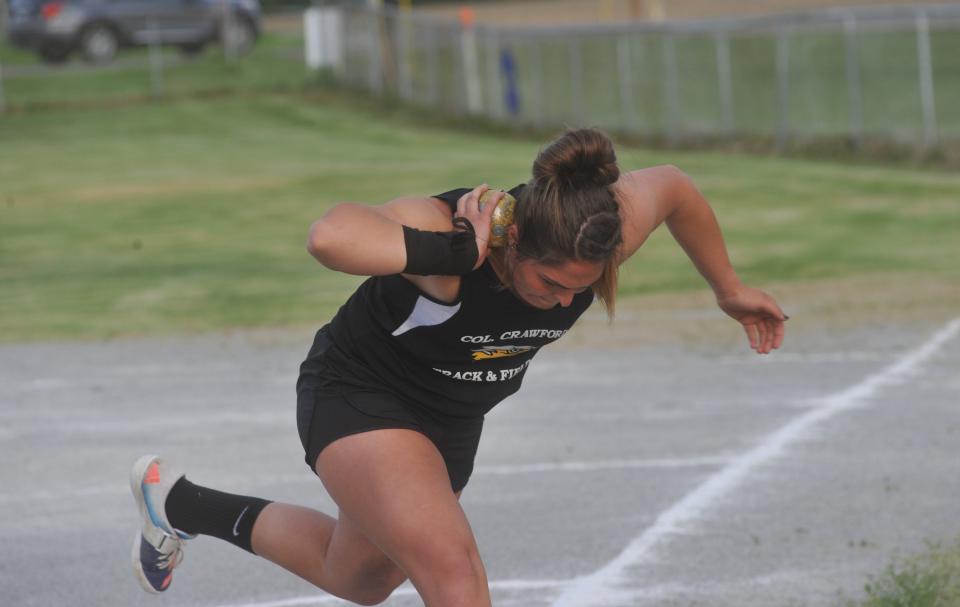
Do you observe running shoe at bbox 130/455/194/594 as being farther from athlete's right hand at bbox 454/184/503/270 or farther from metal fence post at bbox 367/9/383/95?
metal fence post at bbox 367/9/383/95

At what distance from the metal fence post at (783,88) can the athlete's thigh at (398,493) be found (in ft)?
65.5

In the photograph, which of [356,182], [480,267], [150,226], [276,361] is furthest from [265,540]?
[356,182]

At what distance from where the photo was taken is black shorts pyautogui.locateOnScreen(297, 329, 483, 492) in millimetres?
4336

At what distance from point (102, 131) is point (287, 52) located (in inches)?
493

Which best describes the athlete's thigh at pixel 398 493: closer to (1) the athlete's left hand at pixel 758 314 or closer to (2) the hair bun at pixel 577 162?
(2) the hair bun at pixel 577 162

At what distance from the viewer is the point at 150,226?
1820cm

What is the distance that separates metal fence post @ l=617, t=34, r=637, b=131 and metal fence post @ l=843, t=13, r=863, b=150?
188 inches

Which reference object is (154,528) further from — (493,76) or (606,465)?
(493,76)

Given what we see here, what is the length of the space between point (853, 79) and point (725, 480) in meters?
15.6

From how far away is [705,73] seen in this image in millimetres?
25156

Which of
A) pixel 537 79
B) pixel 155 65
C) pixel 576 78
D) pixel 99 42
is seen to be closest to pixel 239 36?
pixel 155 65

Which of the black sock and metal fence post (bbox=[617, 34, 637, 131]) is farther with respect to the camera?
metal fence post (bbox=[617, 34, 637, 131])

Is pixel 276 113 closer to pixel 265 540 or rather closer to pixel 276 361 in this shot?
pixel 276 361

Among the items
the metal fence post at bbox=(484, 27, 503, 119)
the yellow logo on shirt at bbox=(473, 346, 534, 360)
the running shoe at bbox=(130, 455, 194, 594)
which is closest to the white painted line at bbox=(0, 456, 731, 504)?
the running shoe at bbox=(130, 455, 194, 594)
